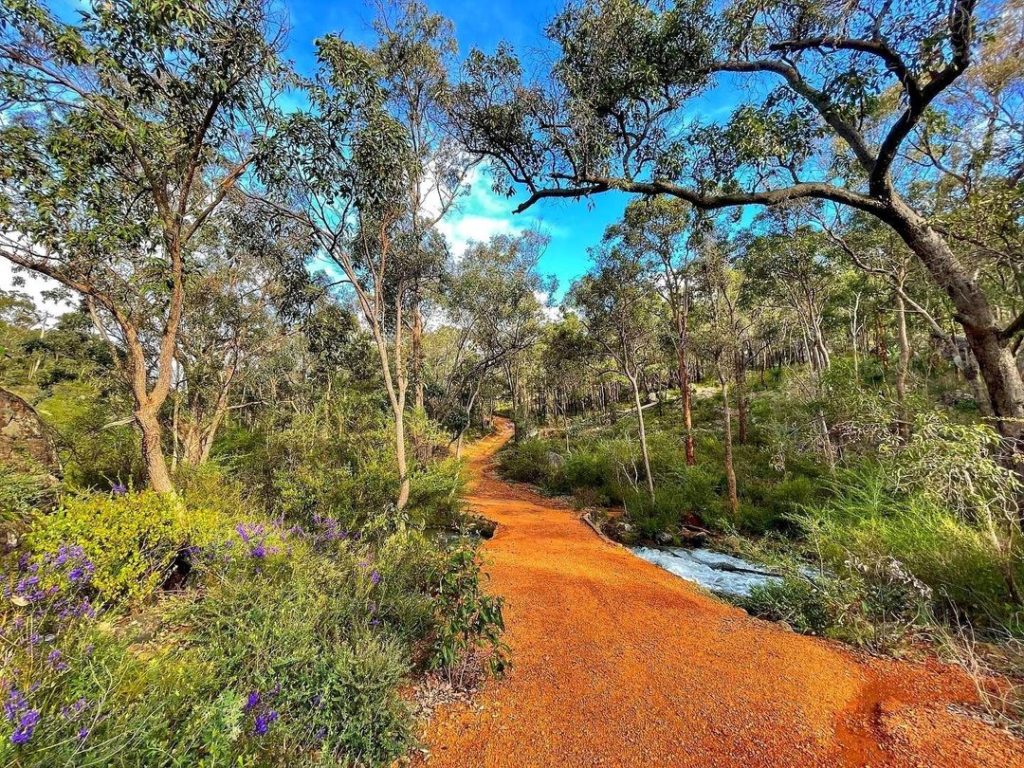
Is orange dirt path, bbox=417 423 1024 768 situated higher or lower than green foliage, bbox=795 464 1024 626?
lower

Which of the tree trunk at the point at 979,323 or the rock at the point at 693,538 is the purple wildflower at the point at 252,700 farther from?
the rock at the point at 693,538

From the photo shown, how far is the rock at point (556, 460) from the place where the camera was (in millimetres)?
14852

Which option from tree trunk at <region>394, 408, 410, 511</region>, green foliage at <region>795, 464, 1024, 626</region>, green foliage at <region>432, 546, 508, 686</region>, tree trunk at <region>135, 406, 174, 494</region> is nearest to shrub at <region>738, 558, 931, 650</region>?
green foliage at <region>795, 464, 1024, 626</region>

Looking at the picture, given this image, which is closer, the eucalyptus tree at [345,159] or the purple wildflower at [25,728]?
the purple wildflower at [25,728]

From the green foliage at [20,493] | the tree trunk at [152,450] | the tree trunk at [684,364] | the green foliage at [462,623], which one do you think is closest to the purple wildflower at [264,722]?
the green foliage at [462,623]

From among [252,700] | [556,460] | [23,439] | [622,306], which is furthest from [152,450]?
[556,460]

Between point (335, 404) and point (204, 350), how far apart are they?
6.60 meters

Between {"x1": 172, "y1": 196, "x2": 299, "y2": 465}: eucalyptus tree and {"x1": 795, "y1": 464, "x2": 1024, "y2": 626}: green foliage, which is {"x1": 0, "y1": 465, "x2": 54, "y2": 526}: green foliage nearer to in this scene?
{"x1": 172, "y1": 196, "x2": 299, "y2": 465}: eucalyptus tree

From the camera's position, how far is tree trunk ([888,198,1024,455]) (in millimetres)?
3410

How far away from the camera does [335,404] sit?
26.3 feet

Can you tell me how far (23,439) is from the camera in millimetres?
4191

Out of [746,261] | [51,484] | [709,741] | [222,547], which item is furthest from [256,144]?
[746,261]

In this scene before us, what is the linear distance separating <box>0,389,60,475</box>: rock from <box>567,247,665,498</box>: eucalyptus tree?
10.2 metres

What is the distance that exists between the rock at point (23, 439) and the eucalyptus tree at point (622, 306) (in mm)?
10209
